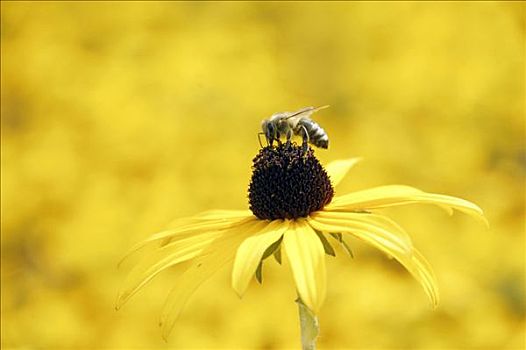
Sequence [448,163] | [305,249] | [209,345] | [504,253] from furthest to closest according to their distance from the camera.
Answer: [448,163] → [504,253] → [209,345] → [305,249]

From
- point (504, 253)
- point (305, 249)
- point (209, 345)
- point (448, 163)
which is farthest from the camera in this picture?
point (448, 163)

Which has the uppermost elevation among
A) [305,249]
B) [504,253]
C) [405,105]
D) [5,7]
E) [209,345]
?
[5,7]

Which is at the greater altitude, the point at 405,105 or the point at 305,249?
the point at 405,105

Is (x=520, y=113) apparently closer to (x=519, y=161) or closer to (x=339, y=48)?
(x=519, y=161)

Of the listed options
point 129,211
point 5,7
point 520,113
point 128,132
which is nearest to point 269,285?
point 129,211

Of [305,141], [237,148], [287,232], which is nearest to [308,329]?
[287,232]

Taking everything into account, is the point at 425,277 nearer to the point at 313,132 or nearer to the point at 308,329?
the point at 308,329

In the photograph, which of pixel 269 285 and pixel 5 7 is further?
pixel 5 7
